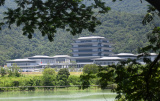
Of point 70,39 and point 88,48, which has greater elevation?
point 70,39

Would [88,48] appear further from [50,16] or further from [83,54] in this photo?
[50,16]

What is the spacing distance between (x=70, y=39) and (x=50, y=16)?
6775 cm

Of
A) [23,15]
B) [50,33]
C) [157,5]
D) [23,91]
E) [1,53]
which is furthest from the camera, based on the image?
[1,53]

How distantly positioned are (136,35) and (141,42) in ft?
18.4

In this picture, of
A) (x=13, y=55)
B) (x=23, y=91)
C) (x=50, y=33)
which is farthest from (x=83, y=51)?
(x=50, y=33)

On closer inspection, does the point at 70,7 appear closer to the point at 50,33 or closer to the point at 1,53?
the point at 50,33

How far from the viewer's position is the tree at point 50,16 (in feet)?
13.9

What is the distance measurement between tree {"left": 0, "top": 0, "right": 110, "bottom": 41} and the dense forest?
56.2 metres

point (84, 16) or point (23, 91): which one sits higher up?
point (84, 16)

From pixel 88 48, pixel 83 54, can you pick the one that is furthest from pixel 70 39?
pixel 88 48

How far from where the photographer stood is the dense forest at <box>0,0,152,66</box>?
64.1 m

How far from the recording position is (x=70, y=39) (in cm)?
7206

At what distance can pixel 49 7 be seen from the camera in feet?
14.9

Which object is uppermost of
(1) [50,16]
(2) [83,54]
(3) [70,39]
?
(3) [70,39]
